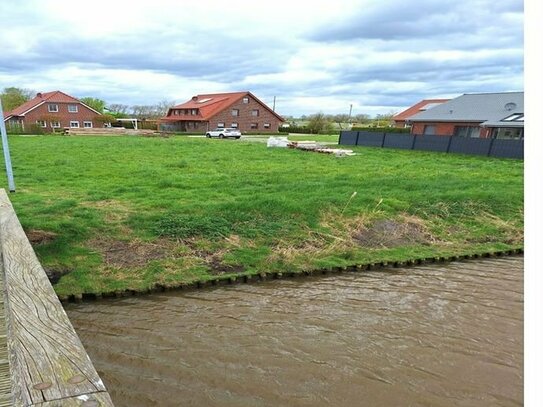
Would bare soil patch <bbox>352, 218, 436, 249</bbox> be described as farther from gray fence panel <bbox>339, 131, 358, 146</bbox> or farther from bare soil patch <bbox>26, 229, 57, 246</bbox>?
gray fence panel <bbox>339, 131, 358, 146</bbox>

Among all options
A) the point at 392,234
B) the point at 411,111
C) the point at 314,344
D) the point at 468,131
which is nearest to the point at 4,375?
the point at 314,344

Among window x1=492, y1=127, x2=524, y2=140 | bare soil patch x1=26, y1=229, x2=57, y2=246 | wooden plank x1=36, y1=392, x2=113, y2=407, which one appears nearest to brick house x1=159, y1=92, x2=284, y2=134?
window x1=492, y1=127, x2=524, y2=140

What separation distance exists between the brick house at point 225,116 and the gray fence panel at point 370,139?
2407cm

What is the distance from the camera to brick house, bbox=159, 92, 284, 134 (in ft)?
166

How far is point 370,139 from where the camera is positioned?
29.7 meters

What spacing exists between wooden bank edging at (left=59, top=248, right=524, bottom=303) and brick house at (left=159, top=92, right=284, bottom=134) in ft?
144

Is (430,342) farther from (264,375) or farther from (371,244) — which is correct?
(371,244)

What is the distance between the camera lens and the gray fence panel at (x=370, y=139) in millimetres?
28950

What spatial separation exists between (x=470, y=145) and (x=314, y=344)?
72.4 feet

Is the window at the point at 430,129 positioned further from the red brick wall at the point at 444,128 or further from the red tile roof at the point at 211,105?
the red tile roof at the point at 211,105

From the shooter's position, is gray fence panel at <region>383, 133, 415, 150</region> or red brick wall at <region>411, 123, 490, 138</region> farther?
red brick wall at <region>411, 123, 490, 138</region>

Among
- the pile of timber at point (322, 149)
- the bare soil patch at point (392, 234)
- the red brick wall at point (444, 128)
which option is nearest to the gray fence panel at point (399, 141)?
the pile of timber at point (322, 149)

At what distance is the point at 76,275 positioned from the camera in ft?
22.1

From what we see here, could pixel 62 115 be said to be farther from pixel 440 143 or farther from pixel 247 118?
pixel 440 143
